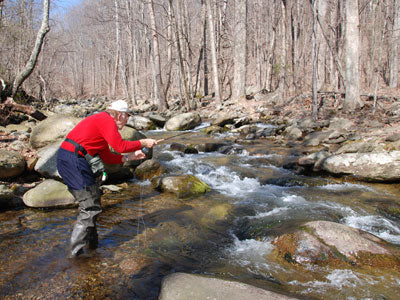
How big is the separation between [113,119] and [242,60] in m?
16.9

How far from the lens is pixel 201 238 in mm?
4586

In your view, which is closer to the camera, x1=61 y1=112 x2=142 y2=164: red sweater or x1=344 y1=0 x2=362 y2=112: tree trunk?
x1=61 y1=112 x2=142 y2=164: red sweater

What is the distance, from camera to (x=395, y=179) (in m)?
6.56

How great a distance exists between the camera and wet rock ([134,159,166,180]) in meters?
7.68

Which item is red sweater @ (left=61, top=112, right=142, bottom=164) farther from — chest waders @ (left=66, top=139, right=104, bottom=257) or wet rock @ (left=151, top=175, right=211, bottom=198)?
wet rock @ (left=151, top=175, right=211, bottom=198)

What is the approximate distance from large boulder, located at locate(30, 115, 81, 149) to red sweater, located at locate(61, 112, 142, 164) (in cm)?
444

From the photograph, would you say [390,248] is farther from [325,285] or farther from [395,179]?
[395,179]

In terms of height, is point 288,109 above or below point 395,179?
above

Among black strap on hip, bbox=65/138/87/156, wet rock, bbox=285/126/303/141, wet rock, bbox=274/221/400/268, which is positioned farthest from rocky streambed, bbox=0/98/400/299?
wet rock, bbox=285/126/303/141

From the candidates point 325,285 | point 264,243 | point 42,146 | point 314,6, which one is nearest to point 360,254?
point 325,285

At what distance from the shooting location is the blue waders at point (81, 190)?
11.9 feet

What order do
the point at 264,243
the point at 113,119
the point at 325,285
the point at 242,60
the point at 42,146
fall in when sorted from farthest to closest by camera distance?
the point at 242,60, the point at 42,146, the point at 264,243, the point at 113,119, the point at 325,285

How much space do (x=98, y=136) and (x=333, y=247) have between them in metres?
3.32

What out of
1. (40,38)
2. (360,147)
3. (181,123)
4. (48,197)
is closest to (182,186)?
(48,197)
